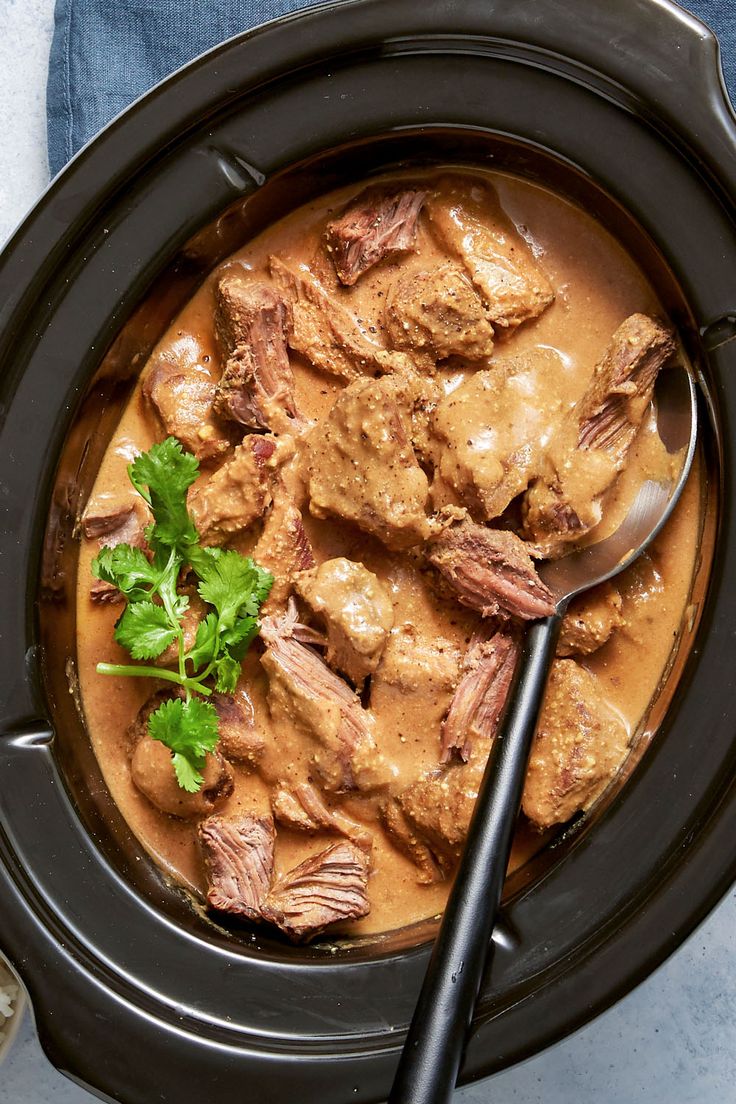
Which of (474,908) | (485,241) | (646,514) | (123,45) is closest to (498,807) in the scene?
(474,908)

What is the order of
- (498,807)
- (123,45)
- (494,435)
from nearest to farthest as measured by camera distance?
(498,807), (494,435), (123,45)

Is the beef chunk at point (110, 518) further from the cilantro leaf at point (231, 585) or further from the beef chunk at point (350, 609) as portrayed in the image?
the beef chunk at point (350, 609)

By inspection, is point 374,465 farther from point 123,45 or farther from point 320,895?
point 123,45

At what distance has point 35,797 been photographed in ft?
7.28

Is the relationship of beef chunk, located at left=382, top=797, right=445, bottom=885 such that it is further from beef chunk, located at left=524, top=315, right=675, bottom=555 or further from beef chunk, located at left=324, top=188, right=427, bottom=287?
beef chunk, located at left=324, top=188, right=427, bottom=287

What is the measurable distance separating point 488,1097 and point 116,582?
5.42ft

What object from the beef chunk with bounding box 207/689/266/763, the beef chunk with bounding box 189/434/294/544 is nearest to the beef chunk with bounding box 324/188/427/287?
the beef chunk with bounding box 189/434/294/544

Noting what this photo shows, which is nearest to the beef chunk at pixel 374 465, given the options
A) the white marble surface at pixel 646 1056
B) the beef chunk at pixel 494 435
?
the beef chunk at pixel 494 435

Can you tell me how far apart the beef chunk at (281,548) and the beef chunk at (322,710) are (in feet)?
0.20

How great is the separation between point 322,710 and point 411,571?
40 centimetres

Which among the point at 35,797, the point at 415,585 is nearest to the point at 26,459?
the point at 35,797

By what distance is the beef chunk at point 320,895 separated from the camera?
2.28 m

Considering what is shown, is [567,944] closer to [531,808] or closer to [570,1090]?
[531,808]

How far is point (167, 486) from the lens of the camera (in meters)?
2.26
